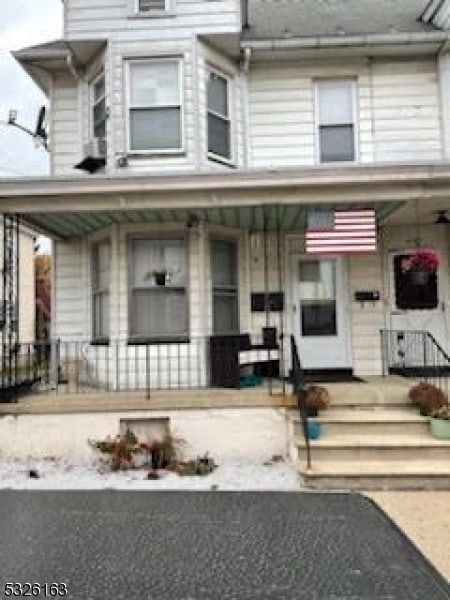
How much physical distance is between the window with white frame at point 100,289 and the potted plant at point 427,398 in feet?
14.8

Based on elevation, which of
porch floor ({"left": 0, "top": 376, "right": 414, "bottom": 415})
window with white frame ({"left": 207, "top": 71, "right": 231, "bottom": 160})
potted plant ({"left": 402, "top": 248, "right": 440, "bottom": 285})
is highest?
window with white frame ({"left": 207, "top": 71, "right": 231, "bottom": 160})

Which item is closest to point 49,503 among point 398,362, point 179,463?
point 179,463

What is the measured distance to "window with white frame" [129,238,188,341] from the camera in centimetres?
823

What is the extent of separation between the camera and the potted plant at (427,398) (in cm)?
653

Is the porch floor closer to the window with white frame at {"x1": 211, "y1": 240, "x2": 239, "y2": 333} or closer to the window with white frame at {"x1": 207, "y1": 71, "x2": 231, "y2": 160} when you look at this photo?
the window with white frame at {"x1": 211, "y1": 240, "x2": 239, "y2": 333}

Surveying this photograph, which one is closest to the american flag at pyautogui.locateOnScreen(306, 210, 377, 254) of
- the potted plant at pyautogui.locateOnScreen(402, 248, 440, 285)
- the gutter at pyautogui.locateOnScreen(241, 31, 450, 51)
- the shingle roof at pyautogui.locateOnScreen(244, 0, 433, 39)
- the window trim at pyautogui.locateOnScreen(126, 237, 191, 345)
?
the potted plant at pyautogui.locateOnScreen(402, 248, 440, 285)

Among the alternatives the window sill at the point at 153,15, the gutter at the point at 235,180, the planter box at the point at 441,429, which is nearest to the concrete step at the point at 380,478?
the planter box at the point at 441,429

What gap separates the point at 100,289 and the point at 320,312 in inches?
142

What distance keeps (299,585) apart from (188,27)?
8024 millimetres

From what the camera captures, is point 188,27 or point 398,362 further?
point 398,362

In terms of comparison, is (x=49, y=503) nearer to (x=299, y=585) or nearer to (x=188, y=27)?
(x=299, y=585)

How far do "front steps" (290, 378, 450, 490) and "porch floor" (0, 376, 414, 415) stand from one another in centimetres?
2

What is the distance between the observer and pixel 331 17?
Answer: 10.6m

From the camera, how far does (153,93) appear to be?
8734 mm
